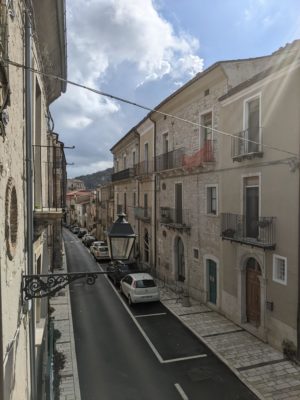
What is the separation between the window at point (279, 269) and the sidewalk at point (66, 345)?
722 centimetres

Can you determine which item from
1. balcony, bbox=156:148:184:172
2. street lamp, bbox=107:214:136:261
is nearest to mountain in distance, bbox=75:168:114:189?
balcony, bbox=156:148:184:172

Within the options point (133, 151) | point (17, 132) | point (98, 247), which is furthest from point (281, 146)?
point (98, 247)

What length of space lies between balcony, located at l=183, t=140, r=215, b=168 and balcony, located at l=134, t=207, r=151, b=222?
800cm

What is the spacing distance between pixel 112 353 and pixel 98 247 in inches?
755

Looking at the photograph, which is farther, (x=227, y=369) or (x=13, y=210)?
(x=227, y=369)

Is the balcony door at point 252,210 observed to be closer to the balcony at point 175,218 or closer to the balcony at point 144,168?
the balcony at point 175,218

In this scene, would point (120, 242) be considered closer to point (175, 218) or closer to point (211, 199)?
point (211, 199)

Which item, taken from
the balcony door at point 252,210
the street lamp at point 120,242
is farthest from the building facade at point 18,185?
the balcony door at point 252,210

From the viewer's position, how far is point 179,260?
19422 mm

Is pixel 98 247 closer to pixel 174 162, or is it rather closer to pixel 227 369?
pixel 174 162

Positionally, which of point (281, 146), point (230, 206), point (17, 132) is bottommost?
point (230, 206)

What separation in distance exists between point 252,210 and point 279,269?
2.54 metres

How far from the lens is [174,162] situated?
18.7 metres

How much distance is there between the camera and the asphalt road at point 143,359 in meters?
8.66
